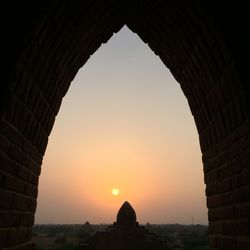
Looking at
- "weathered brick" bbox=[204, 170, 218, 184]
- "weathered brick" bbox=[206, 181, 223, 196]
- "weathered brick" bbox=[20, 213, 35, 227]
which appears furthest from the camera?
"weathered brick" bbox=[204, 170, 218, 184]

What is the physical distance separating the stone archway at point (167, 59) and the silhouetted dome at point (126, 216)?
15400 millimetres

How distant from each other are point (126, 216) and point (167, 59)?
15584mm

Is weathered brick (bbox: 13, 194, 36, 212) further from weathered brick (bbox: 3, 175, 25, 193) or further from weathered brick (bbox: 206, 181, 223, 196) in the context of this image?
weathered brick (bbox: 206, 181, 223, 196)

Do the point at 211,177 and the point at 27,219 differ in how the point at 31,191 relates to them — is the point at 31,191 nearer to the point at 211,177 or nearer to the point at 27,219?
the point at 27,219

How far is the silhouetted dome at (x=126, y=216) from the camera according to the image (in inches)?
741

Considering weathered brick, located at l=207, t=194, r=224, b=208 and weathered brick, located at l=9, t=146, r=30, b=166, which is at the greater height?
weathered brick, located at l=9, t=146, r=30, b=166

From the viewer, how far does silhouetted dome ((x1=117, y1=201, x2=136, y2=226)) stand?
741 inches

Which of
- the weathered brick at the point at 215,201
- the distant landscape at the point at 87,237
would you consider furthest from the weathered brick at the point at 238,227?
the distant landscape at the point at 87,237

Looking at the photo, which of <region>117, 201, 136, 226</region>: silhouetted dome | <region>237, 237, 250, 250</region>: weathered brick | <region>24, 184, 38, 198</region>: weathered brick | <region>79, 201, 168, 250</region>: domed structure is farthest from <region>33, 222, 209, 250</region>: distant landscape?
<region>237, 237, 250, 250</region>: weathered brick

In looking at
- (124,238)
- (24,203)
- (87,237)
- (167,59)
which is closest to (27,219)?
(24,203)

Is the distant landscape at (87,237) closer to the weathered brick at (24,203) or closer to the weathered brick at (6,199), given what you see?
the weathered brick at (24,203)

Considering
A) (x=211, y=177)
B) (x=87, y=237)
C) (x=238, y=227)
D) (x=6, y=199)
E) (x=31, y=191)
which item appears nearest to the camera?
(x=6, y=199)

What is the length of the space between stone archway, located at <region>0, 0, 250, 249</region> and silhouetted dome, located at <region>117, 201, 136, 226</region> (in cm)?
1540

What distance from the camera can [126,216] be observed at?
19000mm
